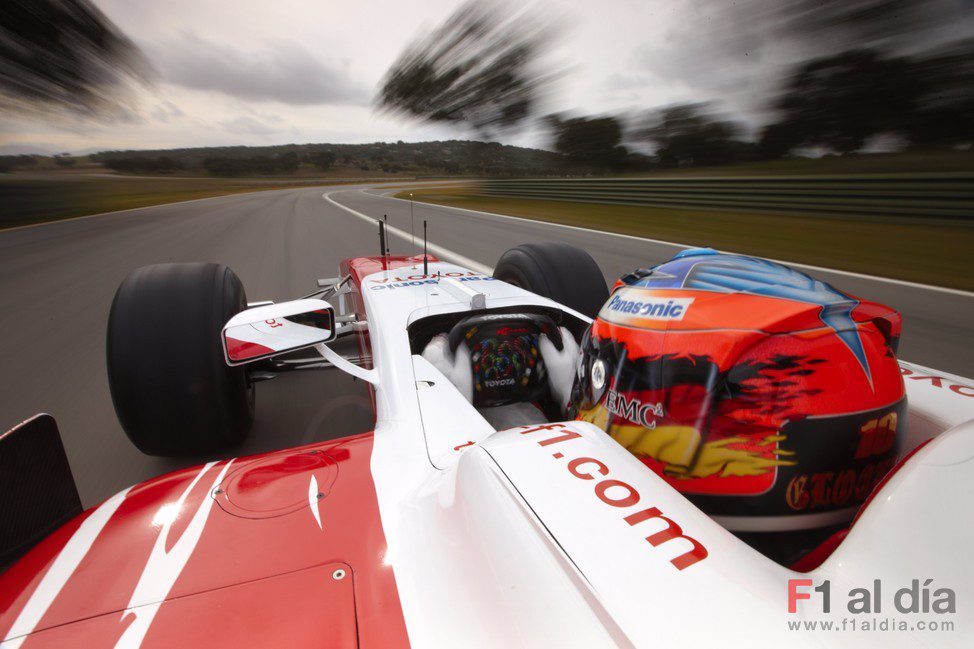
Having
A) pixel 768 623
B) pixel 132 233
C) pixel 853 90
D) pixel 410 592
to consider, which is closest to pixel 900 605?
pixel 768 623

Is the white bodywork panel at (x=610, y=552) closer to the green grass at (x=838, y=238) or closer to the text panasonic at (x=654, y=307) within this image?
the text panasonic at (x=654, y=307)

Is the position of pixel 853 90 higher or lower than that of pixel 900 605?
higher

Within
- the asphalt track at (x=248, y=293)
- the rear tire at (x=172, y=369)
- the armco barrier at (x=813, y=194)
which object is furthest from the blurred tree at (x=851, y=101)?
the rear tire at (x=172, y=369)

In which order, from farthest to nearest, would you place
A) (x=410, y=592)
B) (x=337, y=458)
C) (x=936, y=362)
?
(x=936, y=362) < (x=337, y=458) < (x=410, y=592)

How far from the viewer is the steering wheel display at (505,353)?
1.97 metres

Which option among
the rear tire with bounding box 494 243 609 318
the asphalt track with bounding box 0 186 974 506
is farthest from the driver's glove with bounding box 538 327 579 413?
the asphalt track with bounding box 0 186 974 506

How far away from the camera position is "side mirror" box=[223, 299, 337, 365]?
5.52ft

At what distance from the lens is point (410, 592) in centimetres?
89

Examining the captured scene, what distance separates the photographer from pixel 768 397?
2.74 ft

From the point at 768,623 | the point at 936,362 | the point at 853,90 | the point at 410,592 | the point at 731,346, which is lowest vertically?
the point at 936,362

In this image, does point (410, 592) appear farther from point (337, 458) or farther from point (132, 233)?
point (132, 233)

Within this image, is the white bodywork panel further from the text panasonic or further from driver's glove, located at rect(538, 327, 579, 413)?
driver's glove, located at rect(538, 327, 579, 413)

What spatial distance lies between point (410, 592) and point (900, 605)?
702 mm

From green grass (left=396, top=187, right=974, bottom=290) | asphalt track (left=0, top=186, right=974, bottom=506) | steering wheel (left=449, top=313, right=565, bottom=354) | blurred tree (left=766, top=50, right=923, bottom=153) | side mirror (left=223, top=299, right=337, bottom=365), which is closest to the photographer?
side mirror (left=223, top=299, right=337, bottom=365)
